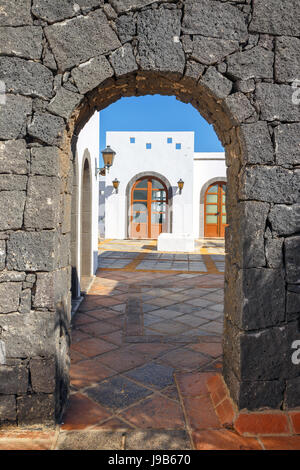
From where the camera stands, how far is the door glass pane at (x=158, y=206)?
14.6m

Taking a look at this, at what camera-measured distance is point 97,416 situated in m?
2.23

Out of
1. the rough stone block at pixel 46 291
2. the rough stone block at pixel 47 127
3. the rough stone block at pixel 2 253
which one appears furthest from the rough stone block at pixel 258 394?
the rough stone block at pixel 47 127

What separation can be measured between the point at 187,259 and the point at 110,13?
7807mm

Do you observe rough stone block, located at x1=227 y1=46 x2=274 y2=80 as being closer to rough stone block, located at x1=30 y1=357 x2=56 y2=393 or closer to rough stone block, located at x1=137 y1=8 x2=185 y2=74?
rough stone block, located at x1=137 y1=8 x2=185 y2=74

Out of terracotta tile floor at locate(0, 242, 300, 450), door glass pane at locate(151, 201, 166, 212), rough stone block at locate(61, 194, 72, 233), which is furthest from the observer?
door glass pane at locate(151, 201, 166, 212)

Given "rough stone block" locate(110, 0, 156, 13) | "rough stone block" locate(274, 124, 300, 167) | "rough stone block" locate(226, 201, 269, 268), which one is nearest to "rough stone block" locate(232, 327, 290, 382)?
"rough stone block" locate(226, 201, 269, 268)

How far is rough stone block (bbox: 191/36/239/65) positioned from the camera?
2.11 metres

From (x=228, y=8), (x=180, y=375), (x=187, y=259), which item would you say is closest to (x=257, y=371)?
(x=180, y=375)

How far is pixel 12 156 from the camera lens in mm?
2059

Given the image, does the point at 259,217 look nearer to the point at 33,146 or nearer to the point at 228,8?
the point at 228,8

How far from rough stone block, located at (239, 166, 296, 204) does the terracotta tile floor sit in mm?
1605

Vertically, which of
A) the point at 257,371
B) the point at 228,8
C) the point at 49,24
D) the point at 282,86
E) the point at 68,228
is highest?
the point at 228,8

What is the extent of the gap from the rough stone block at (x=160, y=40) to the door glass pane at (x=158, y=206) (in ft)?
41.0

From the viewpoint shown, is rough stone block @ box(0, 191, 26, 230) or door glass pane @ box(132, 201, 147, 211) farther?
door glass pane @ box(132, 201, 147, 211)
